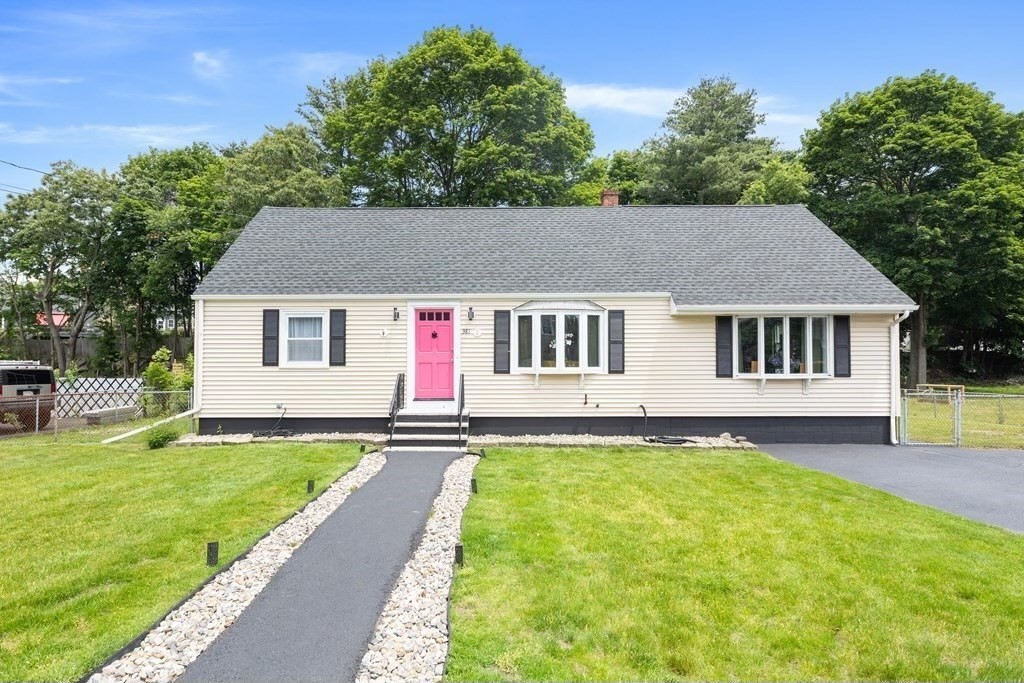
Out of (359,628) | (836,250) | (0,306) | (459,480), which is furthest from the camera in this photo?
(0,306)

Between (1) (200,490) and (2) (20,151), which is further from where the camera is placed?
(2) (20,151)

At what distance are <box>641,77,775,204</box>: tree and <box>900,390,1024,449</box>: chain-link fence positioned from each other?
645 inches

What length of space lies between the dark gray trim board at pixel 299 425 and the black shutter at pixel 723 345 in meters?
7.86

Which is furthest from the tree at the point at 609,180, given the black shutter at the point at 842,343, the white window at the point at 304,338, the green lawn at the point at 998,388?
the green lawn at the point at 998,388

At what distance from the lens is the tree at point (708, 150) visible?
3092 centimetres

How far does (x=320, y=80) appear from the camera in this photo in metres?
36.7

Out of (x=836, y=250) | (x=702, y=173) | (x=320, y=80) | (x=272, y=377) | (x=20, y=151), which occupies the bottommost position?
(x=272, y=377)

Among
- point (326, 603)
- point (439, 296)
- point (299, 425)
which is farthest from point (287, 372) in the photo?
point (326, 603)

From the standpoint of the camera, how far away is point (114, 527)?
5.99 metres

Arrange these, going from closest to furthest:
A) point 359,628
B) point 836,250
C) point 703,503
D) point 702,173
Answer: point 359,628
point 703,503
point 836,250
point 702,173

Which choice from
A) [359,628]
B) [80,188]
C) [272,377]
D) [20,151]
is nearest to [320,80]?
[80,188]

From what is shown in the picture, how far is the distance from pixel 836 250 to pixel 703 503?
392 inches

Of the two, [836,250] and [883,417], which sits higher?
[836,250]

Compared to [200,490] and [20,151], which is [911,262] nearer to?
[200,490]
